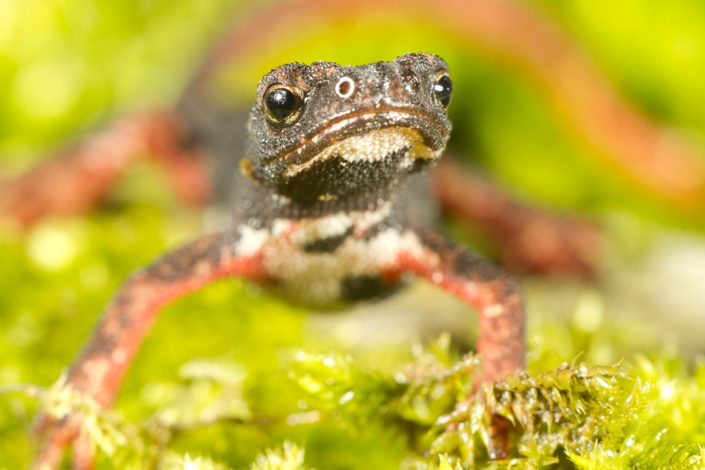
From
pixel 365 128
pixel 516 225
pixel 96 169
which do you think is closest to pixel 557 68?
pixel 516 225

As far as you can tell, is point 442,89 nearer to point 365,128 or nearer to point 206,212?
point 365,128

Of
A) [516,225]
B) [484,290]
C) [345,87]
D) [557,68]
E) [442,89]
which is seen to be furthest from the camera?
[557,68]

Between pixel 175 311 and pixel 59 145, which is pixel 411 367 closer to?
pixel 175 311

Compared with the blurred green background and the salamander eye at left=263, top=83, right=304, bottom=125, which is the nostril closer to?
the salamander eye at left=263, top=83, right=304, bottom=125

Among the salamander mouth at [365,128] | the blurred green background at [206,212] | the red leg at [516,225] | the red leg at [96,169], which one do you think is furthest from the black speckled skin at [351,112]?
the red leg at [96,169]

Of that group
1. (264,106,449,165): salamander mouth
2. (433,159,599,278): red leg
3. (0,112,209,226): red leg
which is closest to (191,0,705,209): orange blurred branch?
(0,112,209,226): red leg

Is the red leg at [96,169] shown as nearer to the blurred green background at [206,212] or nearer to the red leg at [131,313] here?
the blurred green background at [206,212]

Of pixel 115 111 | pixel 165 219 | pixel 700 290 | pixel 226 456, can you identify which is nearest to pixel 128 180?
pixel 115 111
